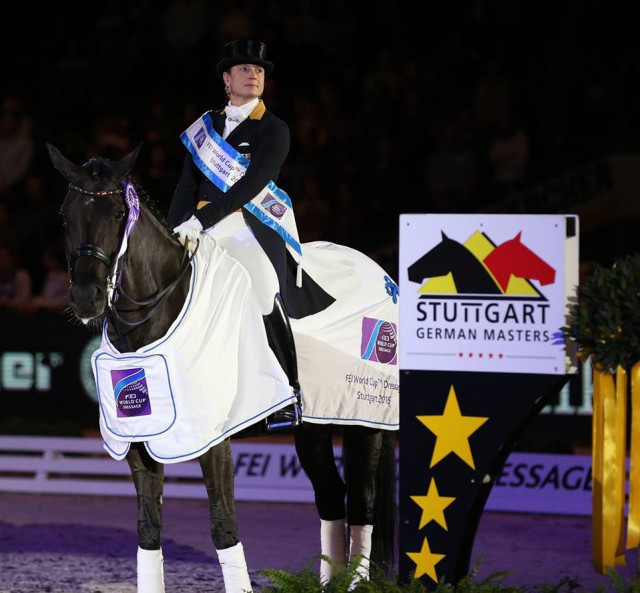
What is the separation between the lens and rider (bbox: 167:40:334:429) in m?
5.84

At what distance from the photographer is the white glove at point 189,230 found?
566 cm

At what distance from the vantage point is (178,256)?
5.57 meters

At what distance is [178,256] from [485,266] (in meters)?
1.50

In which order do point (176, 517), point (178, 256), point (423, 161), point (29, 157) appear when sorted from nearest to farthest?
point (178, 256) → point (176, 517) → point (423, 161) → point (29, 157)

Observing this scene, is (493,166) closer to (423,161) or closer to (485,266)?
(423,161)

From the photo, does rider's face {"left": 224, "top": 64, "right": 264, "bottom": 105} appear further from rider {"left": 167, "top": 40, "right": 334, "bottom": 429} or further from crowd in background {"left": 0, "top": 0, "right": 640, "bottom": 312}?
crowd in background {"left": 0, "top": 0, "right": 640, "bottom": 312}

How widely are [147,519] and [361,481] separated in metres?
1.48

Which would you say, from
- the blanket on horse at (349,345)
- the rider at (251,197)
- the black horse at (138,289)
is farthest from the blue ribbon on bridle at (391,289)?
the black horse at (138,289)

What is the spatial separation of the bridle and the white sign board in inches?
45.7

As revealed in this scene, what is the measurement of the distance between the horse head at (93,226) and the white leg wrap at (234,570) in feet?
3.92

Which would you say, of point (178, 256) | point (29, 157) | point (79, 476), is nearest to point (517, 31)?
point (29, 157)

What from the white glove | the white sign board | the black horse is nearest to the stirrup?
the black horse

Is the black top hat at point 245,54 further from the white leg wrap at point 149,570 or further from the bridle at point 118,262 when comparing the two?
the white leg wrap at point 149,570

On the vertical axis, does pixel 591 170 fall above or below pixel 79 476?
above
